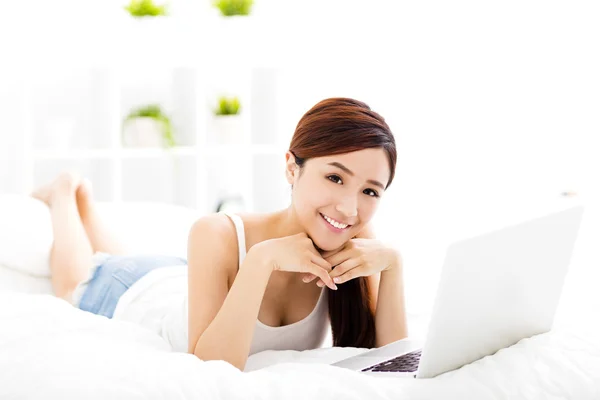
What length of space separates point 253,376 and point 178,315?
0.81 metres

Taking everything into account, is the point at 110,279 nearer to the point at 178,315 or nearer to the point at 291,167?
the point at 178,315

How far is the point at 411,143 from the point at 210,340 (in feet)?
8.99

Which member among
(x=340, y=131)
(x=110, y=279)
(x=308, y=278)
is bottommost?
(x=110, y=279)

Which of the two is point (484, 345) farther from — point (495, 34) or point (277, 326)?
point (495, 34)

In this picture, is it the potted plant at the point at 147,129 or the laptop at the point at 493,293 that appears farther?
the potted plant at the point at 147,129

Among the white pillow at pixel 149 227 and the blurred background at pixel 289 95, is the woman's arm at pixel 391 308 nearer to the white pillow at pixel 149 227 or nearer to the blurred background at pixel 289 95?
the white pillow at pixel 149 227

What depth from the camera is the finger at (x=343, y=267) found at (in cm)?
161

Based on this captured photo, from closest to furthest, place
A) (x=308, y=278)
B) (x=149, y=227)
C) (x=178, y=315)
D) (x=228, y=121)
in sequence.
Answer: (x=308, y=278) < (x=178, y=315) < (x=149, y=227) < (x=228, y=121)

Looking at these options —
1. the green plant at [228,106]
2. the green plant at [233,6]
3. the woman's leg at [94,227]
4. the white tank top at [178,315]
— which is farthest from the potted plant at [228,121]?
the white tank top at [178,315]

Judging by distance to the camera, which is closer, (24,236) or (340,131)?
(340,131)

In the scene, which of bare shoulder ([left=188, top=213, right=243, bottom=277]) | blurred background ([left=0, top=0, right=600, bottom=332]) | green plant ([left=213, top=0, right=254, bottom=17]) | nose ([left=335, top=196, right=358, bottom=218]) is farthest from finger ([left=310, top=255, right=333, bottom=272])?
green plant ([left=213, top=0, right=254, bottom=17])

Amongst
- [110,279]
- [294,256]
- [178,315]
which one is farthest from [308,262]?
[110,279]

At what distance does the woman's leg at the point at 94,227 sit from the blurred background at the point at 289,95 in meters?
0.93

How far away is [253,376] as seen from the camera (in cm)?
119
